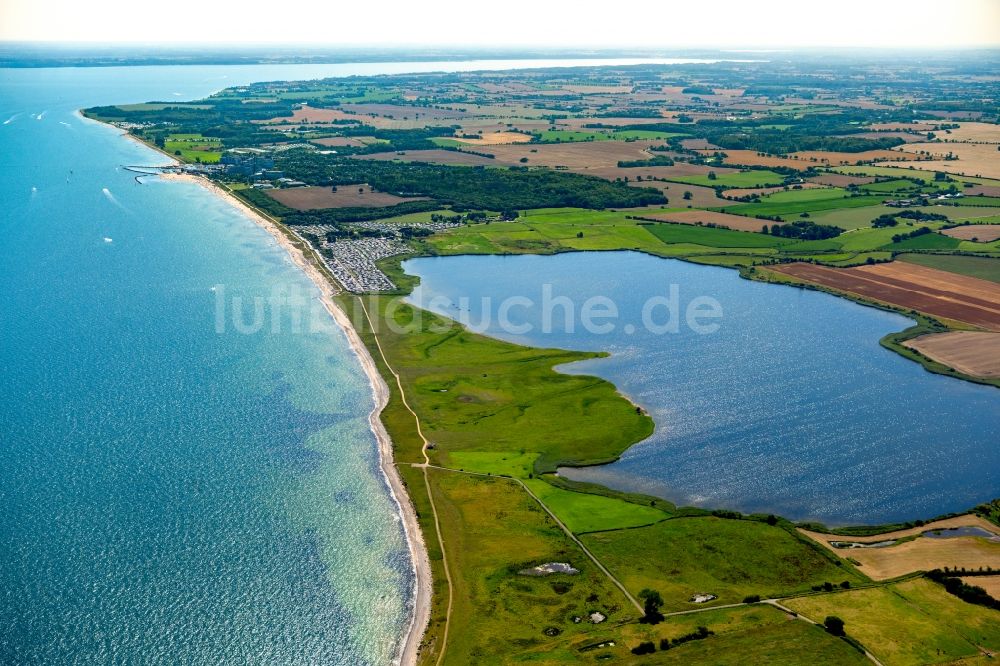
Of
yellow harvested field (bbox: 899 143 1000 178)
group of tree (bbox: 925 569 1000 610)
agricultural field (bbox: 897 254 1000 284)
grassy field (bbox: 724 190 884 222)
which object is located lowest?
group of tree (bbox: 925 569 1000 610)

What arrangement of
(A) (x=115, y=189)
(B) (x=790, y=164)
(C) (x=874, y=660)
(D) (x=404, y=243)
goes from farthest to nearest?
(B) (x=790, y=164), (A) (x=115, y=189), (D) (x=404, y=243), (C) (x=874, y=660)

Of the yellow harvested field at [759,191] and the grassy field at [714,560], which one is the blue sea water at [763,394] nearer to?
the grassy field at [714,560]

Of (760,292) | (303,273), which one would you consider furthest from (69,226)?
(760,292)

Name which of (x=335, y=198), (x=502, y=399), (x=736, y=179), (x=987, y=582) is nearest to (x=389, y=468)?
(x=502, y=399)

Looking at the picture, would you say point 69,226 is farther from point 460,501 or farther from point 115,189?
point 460,501

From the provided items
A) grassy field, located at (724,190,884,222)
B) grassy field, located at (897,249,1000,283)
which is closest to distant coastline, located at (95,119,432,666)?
grassy field, located at (724,190,884,222)

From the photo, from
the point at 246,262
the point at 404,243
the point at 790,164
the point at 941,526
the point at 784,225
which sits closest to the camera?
the point at 941,526

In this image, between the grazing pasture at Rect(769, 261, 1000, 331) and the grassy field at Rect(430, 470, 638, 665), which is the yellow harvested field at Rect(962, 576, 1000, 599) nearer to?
the grassy field at Rect(430, 470, 638, 665)

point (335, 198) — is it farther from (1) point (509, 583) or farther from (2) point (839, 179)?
(1) point (509, 583)
